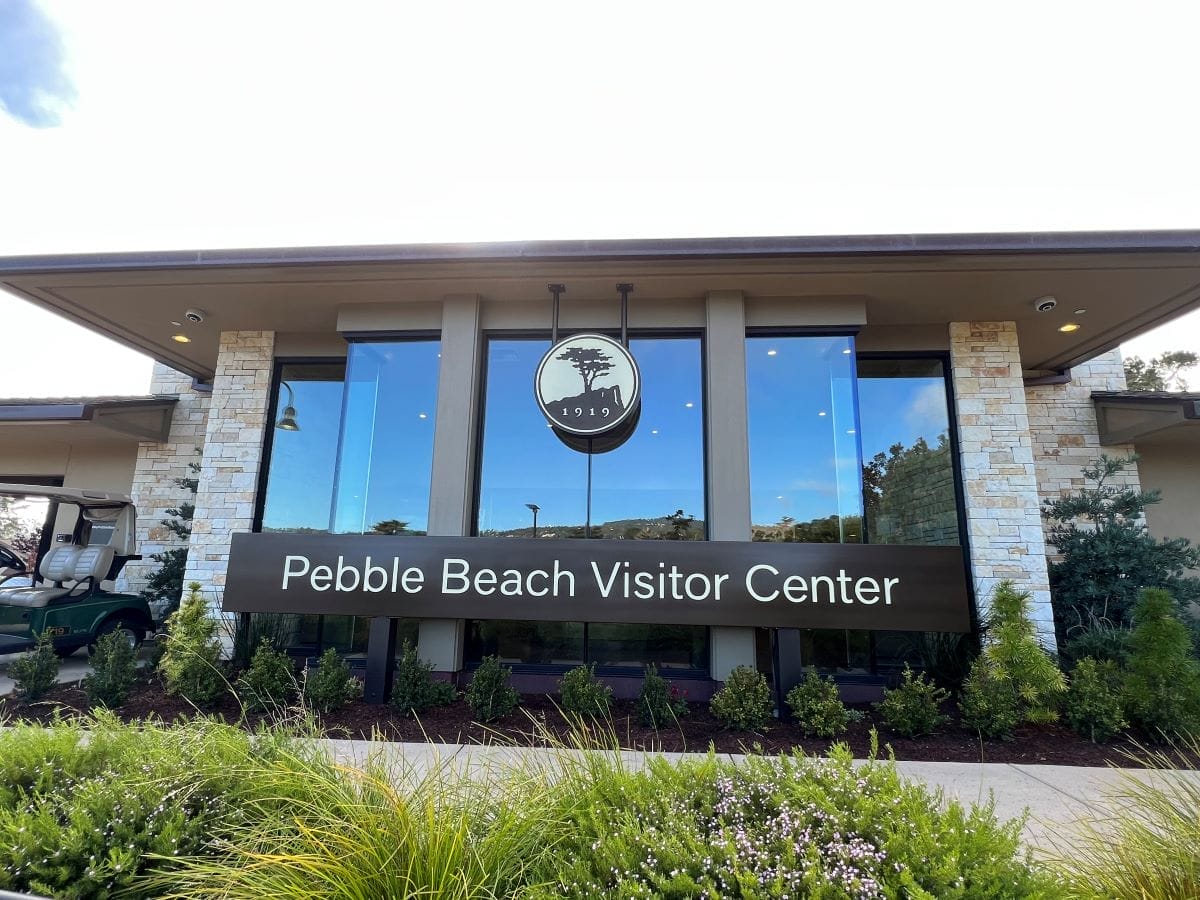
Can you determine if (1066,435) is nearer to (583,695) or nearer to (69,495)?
(583,695)

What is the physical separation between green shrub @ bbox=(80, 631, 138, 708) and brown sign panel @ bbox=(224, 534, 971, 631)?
3.29 ft

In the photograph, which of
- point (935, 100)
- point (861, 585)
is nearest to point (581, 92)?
point (935, 100)

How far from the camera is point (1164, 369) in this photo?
10719mm

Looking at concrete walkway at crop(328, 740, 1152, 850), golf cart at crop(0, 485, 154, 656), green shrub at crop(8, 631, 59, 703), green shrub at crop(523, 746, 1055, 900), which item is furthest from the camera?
golf cart at crop(0, 485, 154, 656)

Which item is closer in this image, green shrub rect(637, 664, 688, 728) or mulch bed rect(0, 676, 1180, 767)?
mulch bed rect(0, 676, 1180, 767)

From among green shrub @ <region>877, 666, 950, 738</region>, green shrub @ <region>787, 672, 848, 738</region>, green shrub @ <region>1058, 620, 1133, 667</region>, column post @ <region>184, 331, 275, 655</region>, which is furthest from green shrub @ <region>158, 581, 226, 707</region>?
green shrub @ <region>1058, 620, 1133, 667</region>

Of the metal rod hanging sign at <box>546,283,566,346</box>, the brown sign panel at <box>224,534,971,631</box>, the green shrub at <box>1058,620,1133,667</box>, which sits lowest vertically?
the green shrub at <box>1058,620,1133,667</box>

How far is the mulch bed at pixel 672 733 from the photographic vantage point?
4.11m

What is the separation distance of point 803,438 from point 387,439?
4.87 meters

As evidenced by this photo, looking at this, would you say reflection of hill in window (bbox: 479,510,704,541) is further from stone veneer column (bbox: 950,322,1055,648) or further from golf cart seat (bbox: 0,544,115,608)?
golf cart seat (bbox: 0,544,115,608)

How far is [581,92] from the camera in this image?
736cm

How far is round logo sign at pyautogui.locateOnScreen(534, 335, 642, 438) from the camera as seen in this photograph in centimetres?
597

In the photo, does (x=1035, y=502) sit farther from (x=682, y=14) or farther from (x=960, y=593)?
(x=682, y=14)

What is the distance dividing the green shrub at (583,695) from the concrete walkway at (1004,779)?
87cm
